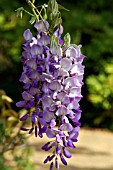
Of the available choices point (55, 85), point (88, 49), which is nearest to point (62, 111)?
point (55, 85)

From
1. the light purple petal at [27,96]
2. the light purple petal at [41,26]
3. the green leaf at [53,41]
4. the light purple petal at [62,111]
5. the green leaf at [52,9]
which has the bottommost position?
the light purple petal at [62,111]

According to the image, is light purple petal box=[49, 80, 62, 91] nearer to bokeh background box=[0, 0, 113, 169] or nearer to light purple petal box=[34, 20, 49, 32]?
light purple petal box=[34, 20, 49, 32]

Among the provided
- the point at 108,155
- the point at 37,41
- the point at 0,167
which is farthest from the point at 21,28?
the point at 37,41

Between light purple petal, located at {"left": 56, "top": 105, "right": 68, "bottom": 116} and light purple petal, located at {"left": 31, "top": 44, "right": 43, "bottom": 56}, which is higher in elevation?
light purple petal, located at {"left": 31, "top": 44, "right": 43, "bottom": 56}

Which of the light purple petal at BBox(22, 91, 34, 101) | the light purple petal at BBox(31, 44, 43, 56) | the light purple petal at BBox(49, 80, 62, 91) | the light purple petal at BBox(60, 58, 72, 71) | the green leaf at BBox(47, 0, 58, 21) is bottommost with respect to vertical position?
the light purple petal at BBox(22, 91, 34, 101)

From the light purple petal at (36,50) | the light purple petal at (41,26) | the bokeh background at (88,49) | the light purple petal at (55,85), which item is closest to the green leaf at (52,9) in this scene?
the light purple petal at (41,26)

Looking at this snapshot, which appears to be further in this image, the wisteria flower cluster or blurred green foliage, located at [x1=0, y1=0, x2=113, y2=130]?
blurred green foliage, located at [x1=0, y1=0, x2=113, y2=130]

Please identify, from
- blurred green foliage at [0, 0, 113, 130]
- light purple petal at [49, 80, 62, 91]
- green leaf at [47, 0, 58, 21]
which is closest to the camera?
light purple petal at [49, 80, 62, 91]

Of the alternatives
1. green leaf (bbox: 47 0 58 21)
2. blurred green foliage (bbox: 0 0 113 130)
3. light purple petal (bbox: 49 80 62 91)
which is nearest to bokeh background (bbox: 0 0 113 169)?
blurred green foliage (bbox: 0 0 113 130)

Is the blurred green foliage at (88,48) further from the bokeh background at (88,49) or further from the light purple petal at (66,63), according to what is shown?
the light purple petal at (66,63)
